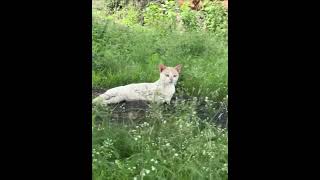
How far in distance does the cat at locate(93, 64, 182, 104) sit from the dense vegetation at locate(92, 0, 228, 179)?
33 millimetres

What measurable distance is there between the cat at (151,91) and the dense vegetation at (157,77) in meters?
0.03

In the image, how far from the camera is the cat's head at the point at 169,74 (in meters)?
2.45

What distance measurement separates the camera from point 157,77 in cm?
249

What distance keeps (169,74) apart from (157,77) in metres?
0.07

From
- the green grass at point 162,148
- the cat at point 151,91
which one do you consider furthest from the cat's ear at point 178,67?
the green grass at point 162,148

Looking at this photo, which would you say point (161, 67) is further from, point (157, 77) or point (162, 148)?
point (162, 148)

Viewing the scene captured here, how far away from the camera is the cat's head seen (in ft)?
→ 8.02

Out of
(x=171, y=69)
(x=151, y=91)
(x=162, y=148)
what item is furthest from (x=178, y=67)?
(x=162, y=148)

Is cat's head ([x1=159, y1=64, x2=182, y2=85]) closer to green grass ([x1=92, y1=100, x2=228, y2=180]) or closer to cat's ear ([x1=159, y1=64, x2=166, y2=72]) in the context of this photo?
cat's ear ([x1=159, y1=64, x2=166, y2=72])
